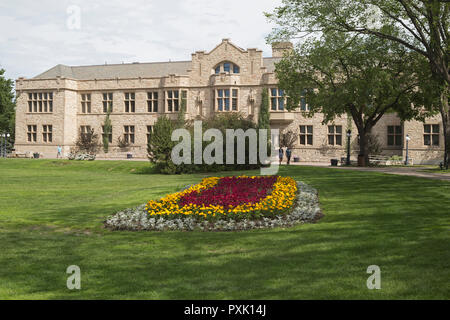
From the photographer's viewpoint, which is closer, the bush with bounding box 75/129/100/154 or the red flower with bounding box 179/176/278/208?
the red flower with bounding box 179/176/278/208

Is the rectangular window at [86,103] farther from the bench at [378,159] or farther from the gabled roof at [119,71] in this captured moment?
the bench at [378,159]

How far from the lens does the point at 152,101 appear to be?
49.7 metres

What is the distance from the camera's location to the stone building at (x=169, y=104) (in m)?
42.3

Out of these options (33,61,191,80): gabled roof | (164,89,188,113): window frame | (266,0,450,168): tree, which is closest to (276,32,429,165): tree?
(266,0,450,168): tree

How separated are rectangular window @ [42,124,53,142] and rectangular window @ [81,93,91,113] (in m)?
4.37

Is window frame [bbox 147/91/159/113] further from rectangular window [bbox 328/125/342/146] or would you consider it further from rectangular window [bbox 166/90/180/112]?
rectangular window [bbox 328/125/342/146]

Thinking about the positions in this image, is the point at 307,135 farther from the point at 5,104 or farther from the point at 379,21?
the point at 5,104

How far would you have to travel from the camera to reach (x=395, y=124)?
4188cm

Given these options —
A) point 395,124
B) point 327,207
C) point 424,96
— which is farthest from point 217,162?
point 395,124

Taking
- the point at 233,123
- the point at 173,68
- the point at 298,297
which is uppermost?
the point at 173,68

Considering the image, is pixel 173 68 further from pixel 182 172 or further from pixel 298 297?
pixel 298 297

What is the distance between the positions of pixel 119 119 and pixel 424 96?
3392cm

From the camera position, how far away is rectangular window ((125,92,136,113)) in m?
50.5
